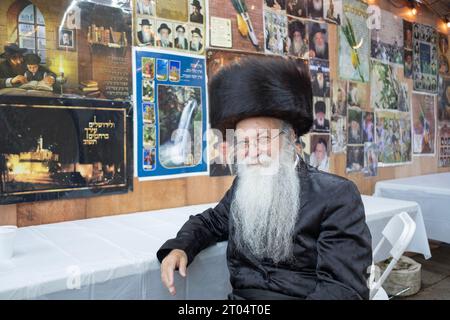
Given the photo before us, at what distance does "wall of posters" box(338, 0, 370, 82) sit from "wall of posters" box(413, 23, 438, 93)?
0.73 metres

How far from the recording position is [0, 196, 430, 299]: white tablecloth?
0.98m

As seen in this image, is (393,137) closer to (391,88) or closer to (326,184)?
(391,88)

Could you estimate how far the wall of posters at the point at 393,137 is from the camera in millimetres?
3062

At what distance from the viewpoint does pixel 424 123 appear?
3.49 meters

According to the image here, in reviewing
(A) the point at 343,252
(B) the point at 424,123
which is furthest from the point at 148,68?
(B) the point at 424,123

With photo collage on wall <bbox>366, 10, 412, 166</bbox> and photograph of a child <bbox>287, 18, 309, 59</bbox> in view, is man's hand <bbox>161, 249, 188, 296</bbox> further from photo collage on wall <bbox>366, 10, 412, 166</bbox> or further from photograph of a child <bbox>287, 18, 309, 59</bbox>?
photo collage on wall <bbox>366, 10, 412, 166</bbox>

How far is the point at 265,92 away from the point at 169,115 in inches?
34.3

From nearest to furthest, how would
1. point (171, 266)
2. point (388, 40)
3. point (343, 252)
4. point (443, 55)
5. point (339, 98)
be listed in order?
1. point (343, 252)
2. point (171, 266)
3. point (339, 98)
4. point (388, 40)
5. point (443, 55)

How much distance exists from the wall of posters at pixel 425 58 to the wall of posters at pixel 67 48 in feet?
8.81

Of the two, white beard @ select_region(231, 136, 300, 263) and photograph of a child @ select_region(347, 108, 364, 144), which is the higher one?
photograph of a child @ select_region(347, 108, 364, 144)

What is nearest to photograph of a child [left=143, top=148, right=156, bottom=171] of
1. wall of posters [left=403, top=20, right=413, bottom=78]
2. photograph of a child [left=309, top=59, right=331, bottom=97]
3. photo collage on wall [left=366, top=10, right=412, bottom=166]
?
photograph of a child [left=309, top=59, right=331, bottom=97]

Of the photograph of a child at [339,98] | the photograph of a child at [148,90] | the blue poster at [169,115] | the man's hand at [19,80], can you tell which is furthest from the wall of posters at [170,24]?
the photograph of a child at [339,98]

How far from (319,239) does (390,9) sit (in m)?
2.79
